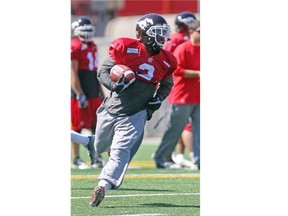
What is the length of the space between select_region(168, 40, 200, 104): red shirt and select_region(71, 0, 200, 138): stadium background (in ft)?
17.9

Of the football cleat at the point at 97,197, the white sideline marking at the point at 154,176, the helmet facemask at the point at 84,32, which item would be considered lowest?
the white sideline marking at the point at 154,176

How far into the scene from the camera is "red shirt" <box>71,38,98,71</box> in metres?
12.8

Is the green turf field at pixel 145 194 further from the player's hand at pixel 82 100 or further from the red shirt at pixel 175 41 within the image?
the red shirt at pixel 175 41

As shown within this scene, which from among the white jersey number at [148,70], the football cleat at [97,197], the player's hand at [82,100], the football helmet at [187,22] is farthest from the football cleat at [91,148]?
the football helmet at [187,22]

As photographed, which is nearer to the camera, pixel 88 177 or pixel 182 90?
pixel 88 177

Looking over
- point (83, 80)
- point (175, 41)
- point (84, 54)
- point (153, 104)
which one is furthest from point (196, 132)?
point (153, 104)

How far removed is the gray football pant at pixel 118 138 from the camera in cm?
786
